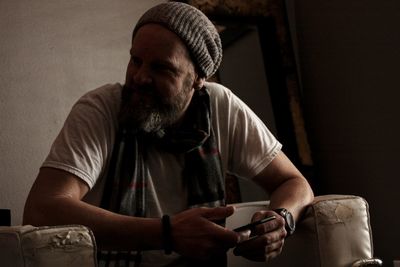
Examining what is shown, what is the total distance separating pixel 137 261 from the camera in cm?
133

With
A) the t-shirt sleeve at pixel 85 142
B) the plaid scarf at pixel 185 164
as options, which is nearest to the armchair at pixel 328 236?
the plaid scarf at pixel 185 164

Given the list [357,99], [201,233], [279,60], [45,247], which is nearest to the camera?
[45,247]

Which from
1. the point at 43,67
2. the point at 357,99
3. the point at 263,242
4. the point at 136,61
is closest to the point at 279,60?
the point at 357,99

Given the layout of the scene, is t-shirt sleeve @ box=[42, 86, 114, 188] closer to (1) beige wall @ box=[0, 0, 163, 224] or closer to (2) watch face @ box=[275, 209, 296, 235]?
(2) watch face @ box=[275, 209, 296, 235]

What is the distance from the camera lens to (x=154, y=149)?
56.8 inches

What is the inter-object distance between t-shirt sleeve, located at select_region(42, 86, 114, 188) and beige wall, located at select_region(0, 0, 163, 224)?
70cm

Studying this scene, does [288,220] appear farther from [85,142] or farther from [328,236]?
[85,142]

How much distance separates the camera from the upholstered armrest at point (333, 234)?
4.12 ft

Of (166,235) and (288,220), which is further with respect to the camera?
(288,220)

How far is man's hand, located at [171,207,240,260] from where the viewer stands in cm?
110

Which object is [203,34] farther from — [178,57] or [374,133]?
[374,133]

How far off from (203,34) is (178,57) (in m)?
0.11

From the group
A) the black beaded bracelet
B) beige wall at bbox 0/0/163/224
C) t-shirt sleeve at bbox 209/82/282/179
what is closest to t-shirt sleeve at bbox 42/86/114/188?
the black beaded bracelet

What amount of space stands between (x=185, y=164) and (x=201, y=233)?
14.9 inches
